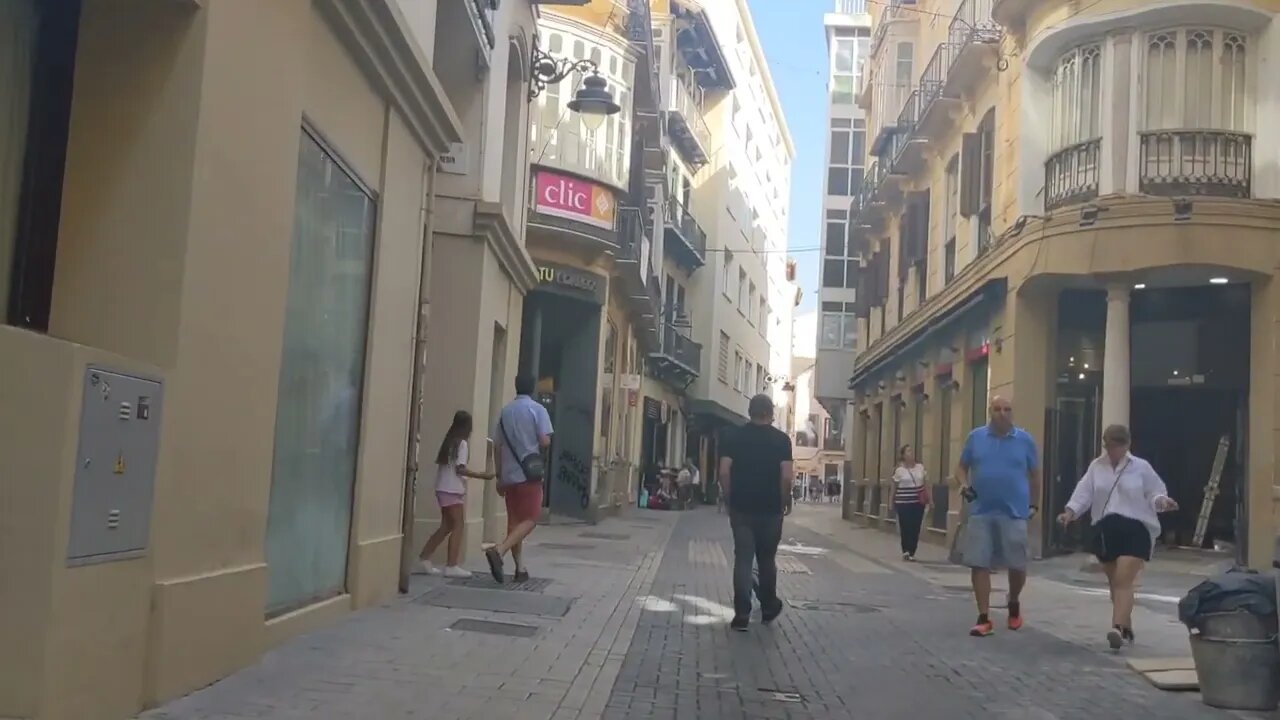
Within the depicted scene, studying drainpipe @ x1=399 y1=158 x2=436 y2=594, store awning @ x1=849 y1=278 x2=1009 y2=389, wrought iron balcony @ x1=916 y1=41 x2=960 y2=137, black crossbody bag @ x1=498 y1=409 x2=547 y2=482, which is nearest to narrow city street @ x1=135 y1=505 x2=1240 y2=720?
drainpipe @ x1=399 y1=158 x2=436 y2=594

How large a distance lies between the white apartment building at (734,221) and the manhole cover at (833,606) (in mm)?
28365

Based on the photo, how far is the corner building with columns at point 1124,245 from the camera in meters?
17.3

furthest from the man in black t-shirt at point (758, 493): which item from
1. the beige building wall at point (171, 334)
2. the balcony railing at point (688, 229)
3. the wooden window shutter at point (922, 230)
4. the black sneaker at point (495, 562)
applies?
the balcony railing at point (688, 229)

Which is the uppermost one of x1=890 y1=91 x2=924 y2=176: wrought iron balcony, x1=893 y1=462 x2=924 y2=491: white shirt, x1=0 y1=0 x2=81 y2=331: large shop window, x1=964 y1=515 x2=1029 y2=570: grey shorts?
x1=890 y1=91 x2=924 y2=176: wrought iron balcony

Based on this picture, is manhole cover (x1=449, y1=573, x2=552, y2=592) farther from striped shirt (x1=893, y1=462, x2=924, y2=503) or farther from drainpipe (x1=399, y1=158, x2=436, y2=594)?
striped shirt (x1=893, y1=462, x2=924, y2=503)

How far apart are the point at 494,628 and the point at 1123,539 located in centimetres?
444

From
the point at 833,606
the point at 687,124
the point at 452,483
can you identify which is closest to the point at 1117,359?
the point at 833,606

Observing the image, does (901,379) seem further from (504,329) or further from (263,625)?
(263,625)

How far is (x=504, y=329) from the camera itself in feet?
54.1

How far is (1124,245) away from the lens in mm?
17578

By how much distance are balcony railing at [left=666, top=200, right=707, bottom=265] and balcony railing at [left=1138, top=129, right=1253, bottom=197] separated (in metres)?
23.8

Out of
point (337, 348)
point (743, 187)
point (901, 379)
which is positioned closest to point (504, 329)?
point (337, 348)

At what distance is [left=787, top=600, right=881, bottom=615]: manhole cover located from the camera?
12.1 metres

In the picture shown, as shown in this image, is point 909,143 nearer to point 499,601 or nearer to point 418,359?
point 418,359
